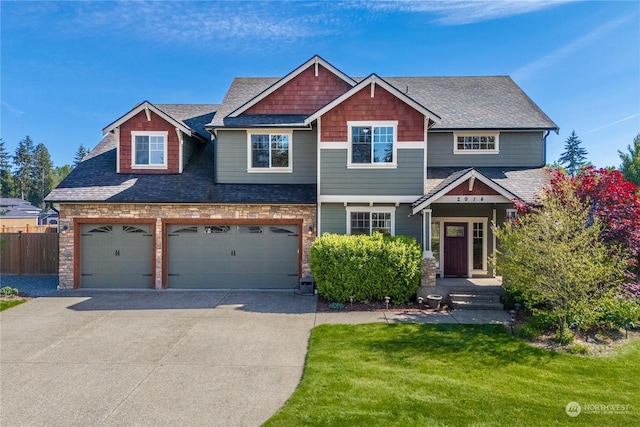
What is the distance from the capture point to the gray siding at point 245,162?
12844 millimetres

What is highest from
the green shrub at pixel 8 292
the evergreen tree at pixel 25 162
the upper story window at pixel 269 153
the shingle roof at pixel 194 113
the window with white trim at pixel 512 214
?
the evergreen tree at pixel 25 162

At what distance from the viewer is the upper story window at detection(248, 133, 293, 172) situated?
42.2 feet

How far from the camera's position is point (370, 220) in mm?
11766

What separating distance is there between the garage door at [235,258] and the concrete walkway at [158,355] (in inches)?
41.2

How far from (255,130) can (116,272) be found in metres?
7.30

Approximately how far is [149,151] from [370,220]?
906 centimetres

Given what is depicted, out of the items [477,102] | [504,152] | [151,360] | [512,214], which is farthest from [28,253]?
[477,102]

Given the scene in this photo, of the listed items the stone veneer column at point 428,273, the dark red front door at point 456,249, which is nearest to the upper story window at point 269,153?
the stone veneer column at point 428,273

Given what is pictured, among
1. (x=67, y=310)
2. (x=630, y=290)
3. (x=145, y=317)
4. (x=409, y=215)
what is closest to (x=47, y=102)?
(x=67, y=310)

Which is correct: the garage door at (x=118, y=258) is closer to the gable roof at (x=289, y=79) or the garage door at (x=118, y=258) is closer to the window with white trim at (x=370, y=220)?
the gable roof at (x=289, y=79)

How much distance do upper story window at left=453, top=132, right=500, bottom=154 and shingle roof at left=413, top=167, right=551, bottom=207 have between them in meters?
0.74

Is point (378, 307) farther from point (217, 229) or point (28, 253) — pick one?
point (28, 253)

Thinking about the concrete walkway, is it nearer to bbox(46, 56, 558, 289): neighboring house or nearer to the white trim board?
bbox(46, 56, 558, 289): neighboring house

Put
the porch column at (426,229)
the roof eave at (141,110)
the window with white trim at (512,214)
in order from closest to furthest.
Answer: the window with white trim at (512,214)
the porch column at (426,229)
the roof eave at (141,110)
